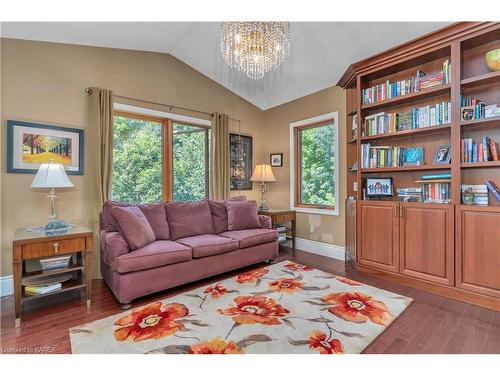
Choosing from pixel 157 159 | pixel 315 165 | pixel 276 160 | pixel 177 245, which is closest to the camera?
pixel 177 245

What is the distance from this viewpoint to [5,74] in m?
2.55

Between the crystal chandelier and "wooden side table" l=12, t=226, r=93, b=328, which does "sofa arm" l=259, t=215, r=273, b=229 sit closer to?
the crystal chandelier

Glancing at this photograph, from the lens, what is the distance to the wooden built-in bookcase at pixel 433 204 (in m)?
2.30

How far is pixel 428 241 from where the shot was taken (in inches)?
103

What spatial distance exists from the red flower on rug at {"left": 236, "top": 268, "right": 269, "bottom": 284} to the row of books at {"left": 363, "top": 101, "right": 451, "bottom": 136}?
2181 mm

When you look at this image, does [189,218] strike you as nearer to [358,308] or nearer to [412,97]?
[358,308]

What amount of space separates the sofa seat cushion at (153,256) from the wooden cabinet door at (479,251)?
2.68 meters

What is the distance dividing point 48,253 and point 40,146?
4.22 feet

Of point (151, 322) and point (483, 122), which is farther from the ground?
point (483, 122)

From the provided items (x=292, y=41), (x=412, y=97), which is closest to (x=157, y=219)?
(x=292, y=41)

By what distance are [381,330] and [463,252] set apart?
Answer: 4.03ft

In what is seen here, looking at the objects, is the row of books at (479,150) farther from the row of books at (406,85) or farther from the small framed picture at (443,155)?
the row of books at (406,85)

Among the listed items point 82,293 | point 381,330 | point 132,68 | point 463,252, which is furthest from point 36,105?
point 463,252
